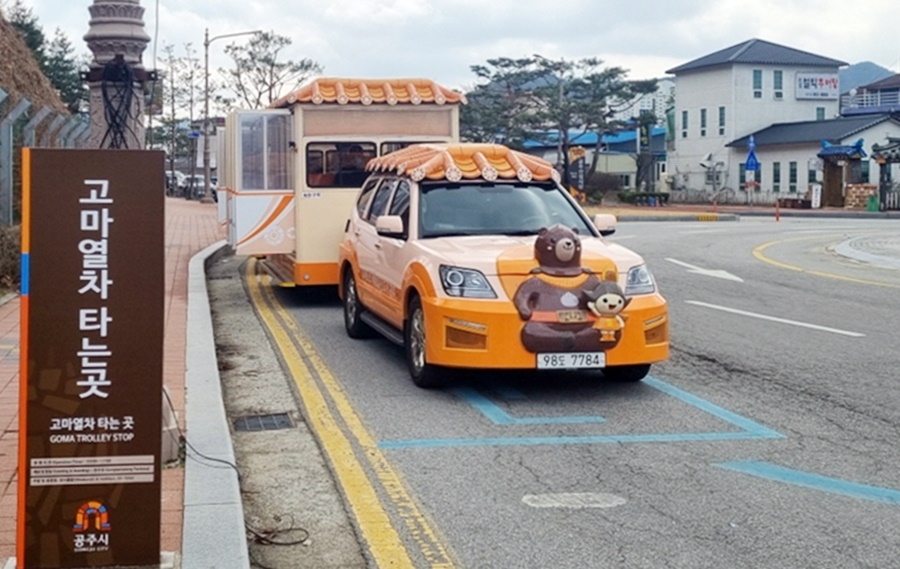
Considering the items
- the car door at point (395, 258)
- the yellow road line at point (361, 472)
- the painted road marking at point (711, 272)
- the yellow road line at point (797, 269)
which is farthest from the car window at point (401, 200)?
the yellow road line at point (797, 269)

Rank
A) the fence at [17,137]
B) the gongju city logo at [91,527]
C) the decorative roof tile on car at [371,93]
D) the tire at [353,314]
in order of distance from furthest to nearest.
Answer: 1. the fence at [17,137]
2. the decorative roof tile on car at [371,93]
3. the tire at [353,314]
4. the gongju city logo at [91,527]

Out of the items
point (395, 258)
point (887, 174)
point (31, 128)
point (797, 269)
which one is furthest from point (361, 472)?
point (887, 174)

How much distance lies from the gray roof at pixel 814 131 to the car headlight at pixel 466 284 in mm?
58608

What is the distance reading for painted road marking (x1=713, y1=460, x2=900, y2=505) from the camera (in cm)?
646

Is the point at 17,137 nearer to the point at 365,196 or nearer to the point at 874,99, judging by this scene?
the point at 365,196

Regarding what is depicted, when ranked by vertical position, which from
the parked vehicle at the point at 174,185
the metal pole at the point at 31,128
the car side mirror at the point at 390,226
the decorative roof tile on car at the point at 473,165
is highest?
the parked vehicle at the point at 174,185

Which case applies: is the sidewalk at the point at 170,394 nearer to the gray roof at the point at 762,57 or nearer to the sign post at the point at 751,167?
the sign post at the point at 751,167

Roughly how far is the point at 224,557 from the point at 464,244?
16.1 ft

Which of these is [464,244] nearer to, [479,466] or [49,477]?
[479,466]

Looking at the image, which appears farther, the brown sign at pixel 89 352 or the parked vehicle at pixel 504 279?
the parked vehicle at pixel 504 279

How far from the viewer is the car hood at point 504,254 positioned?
8930 mm

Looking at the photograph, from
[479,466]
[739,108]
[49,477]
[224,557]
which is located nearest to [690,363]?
[479,466]

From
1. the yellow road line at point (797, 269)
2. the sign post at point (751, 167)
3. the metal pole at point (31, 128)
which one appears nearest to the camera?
the metal pole at point (31, 128)

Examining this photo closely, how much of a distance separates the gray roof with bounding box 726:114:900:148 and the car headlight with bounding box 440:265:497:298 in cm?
5861
